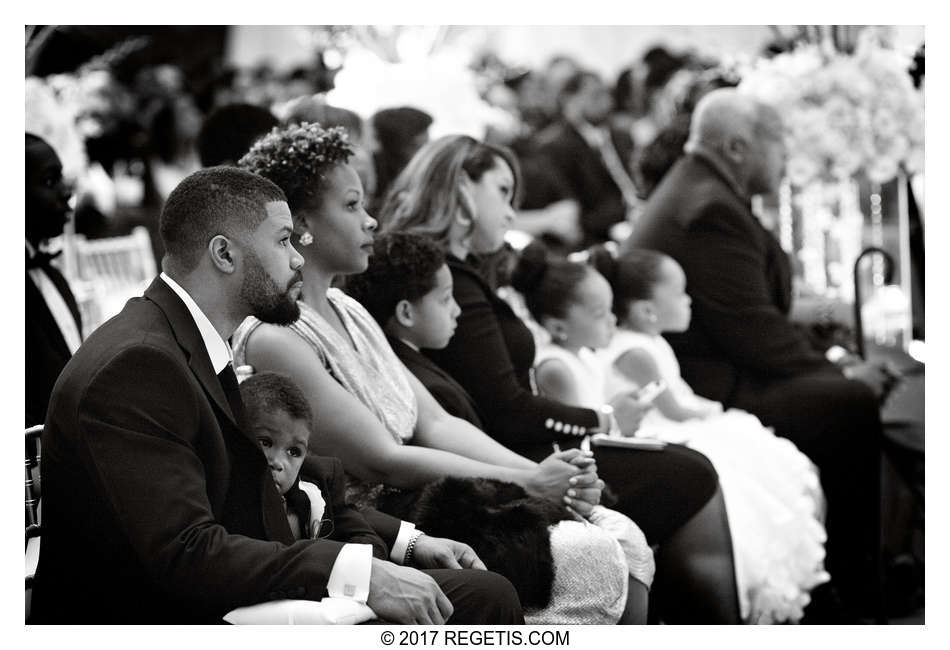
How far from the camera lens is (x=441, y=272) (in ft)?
9.25

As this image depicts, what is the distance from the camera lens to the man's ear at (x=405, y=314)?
2807 mm

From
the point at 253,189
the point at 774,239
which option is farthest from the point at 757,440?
the point at 253,189

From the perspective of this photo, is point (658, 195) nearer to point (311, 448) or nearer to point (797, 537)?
point (797, 537)

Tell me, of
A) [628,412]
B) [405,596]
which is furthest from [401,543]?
[628,412]

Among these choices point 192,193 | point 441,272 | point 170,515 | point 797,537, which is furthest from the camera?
point 797,537

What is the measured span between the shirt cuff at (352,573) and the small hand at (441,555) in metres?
0.27

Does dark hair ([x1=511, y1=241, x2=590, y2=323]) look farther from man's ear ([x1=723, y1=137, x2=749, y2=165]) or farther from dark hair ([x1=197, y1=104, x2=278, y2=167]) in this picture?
man's ear ([x1=723, y1=137, x2=749, y2=165])

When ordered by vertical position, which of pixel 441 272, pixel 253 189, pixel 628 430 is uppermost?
pixel 253 189

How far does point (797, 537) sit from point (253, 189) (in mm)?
1759

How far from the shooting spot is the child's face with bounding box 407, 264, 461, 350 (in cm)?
282

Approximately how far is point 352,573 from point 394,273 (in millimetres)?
791

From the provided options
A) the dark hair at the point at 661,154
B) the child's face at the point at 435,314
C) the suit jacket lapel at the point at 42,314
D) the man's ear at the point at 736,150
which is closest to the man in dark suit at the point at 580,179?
the dark hair at the point at 661,154

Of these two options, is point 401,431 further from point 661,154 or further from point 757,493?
point 661,154

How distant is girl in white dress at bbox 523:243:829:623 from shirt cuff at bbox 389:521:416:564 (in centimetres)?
80
